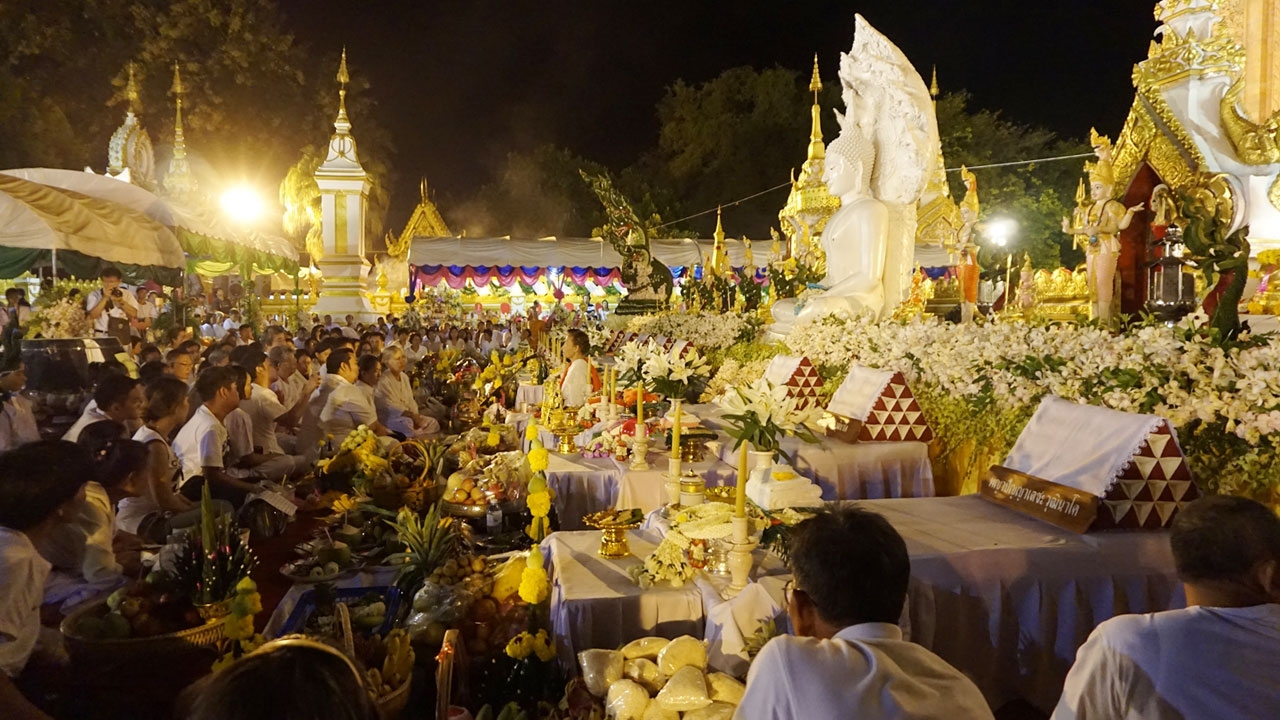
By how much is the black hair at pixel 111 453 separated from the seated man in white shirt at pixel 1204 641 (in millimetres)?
3893

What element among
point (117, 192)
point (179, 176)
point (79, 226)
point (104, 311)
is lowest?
point (104, 311)

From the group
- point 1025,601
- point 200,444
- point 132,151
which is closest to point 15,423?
point 200,444

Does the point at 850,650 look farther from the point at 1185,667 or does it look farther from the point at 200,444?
the point at 200,444

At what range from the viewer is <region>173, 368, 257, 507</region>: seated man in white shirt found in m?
4.48

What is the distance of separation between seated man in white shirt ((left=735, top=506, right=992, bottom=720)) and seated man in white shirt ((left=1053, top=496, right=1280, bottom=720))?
398mm

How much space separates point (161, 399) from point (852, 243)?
18.2ft

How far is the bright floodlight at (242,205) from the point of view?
1275 centimetres

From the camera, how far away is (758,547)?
3.01m

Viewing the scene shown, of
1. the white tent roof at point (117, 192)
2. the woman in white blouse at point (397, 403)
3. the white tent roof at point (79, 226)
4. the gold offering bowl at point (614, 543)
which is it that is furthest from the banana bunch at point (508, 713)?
the white tent roof at point (117, 192)

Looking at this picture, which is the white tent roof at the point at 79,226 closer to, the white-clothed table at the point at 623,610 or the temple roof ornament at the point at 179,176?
the white-clothed table at the point at 623,610

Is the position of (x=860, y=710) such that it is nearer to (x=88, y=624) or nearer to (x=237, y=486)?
(x=88, y=624)

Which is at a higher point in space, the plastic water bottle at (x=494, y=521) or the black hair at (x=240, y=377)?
the black hair at (x=240, y=377)

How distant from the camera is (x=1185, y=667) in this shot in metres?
1.50

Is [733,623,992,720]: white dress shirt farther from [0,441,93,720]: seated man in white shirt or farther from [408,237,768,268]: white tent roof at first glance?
[408,237,768,268]: white tent roof
